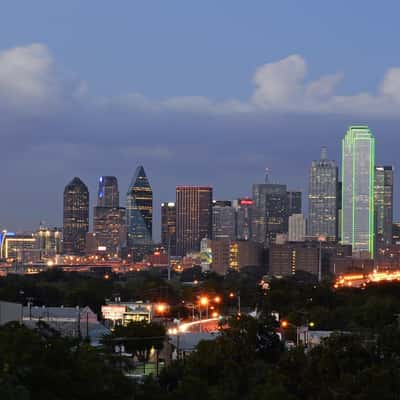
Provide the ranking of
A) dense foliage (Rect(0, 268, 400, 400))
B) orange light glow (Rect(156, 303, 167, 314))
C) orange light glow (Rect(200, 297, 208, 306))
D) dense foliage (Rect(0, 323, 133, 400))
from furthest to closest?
orange light glow (Rect(200, 297, 208, 306)) < orange light glow (Rect(156, 303, 167, 314)) < dense foliage (Rect(0, 268, 400, 400)) < dense foliage (Rect(0, 323, 133, 400))

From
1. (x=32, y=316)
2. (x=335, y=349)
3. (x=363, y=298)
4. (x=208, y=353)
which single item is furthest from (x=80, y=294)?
(x=335, y=349)

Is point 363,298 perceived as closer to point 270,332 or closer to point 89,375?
point 270,332

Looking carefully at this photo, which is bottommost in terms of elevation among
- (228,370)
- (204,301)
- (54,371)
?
(204,301)

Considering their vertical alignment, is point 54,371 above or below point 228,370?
above

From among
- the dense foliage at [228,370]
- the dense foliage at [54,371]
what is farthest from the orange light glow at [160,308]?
the dense foliage at [54,371]

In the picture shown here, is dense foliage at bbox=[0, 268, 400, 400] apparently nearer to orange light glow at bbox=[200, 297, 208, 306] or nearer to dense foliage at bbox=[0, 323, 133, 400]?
dense foliage at bbox=[0, 323, 133, 400]

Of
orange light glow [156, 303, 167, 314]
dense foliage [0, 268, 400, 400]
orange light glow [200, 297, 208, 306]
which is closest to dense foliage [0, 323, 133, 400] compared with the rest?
dense foliage [0, 268, 400, 400]

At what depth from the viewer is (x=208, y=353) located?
53.5 meters

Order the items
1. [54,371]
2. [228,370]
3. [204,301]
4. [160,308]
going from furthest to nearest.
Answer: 1. [204,301]
2. [160,308]
3. [228,370]
4. [54,371]

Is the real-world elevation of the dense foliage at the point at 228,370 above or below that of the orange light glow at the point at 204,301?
above

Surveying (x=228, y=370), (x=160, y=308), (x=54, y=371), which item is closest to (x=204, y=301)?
(x=160, y=308)

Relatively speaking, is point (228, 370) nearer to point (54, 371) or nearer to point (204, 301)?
point (54, 371)

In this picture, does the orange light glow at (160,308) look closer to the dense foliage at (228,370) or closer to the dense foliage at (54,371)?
the dense foliage at (228,370)

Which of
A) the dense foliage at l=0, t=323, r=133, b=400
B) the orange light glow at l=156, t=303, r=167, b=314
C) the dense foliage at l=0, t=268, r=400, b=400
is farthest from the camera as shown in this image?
the orange light glow at l=156, t=303, r=167, b=314
